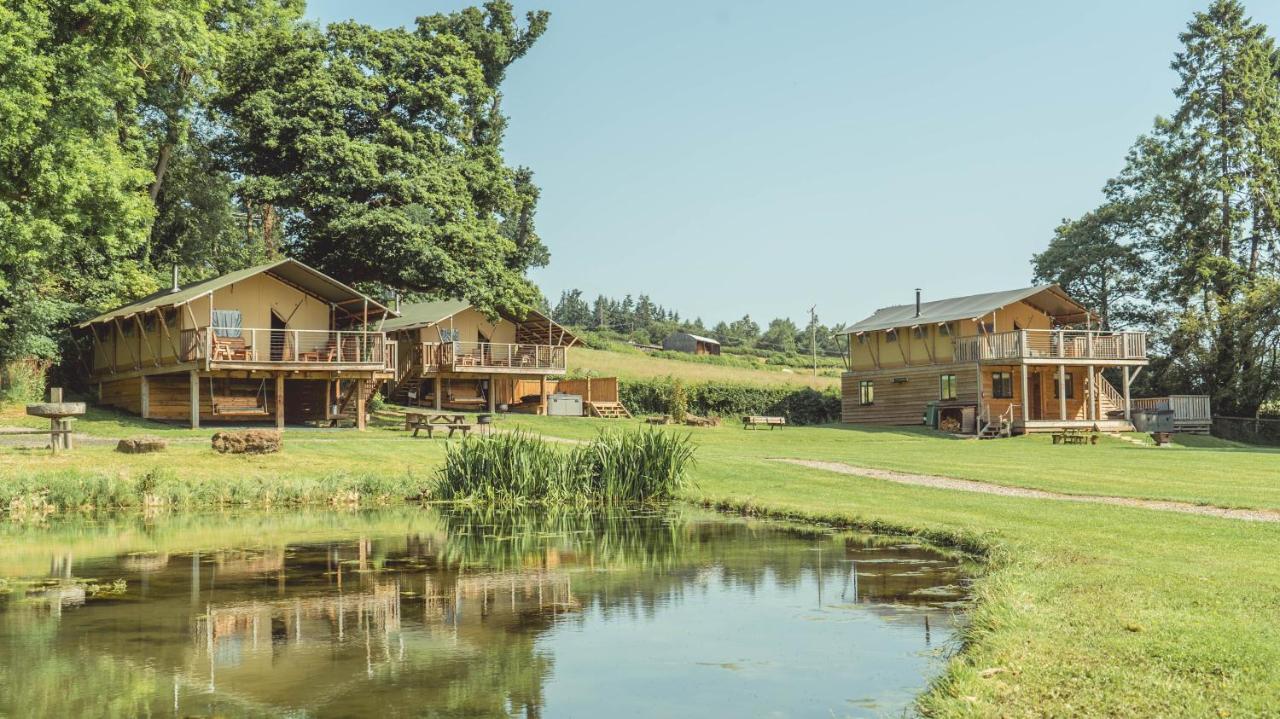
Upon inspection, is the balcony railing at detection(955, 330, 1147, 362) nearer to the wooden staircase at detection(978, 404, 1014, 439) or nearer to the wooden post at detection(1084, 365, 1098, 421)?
the wooden post at detection(1084, 365, 1098, 421)

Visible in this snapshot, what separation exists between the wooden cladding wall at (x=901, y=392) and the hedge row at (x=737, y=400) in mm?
2553

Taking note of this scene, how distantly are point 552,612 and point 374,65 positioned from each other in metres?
32.2

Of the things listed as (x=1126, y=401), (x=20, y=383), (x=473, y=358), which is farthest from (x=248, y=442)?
(x=1126, y=401)

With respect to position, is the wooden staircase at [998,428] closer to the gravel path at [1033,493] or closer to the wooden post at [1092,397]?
the wooden post at [1092,397]

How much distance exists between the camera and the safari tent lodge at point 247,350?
32312 mm

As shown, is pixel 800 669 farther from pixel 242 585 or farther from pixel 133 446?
pixel 133 446

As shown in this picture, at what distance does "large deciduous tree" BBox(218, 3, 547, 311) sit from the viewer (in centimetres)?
3469

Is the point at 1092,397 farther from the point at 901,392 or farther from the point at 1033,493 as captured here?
the point at 1033,493

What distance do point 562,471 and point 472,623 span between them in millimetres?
9682

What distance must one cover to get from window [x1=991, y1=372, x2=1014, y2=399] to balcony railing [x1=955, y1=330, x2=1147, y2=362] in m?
2.15

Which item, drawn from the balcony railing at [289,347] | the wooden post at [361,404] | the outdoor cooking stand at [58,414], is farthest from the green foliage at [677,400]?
the outdoor cooking stand at [58,414]

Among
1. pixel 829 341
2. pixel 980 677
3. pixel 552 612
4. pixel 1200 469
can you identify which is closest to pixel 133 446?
pixel 552 612

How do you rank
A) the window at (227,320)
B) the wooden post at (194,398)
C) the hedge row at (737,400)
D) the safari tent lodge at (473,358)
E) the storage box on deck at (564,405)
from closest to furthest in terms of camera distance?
1. the wooden post at (194,398)
2. the window at (227,320)
3. the safari tent lodge at (473,358)
4. the storage box on deck at (564,405)
5. the hedge row at (737,400)

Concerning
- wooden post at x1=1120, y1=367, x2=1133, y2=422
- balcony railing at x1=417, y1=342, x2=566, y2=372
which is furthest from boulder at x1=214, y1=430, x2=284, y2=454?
wooden post at x1=1120, y1=367, x2=1133, y2=422
